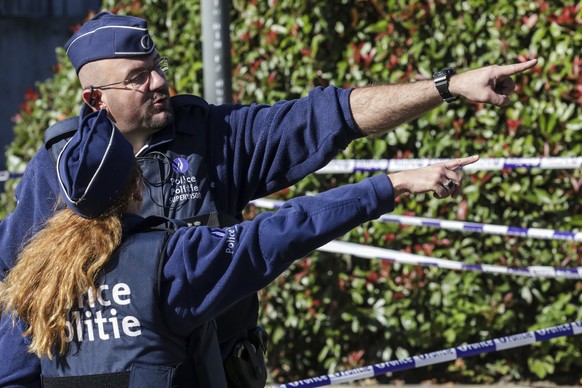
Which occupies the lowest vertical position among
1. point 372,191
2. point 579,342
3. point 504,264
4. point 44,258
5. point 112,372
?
point 579,342

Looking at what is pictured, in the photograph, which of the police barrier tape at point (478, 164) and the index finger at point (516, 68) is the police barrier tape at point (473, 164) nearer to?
the police barrier tape at point (478, 164)

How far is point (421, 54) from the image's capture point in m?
5.56

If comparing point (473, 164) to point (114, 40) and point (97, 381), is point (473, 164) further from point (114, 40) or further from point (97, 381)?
point (97, 381)

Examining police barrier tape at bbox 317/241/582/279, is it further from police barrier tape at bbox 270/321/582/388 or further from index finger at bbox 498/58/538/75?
index finger at bbox 498/58/538/75

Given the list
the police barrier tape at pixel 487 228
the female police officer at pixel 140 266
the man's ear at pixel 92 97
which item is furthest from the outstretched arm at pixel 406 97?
the police barrier tape at pixel 487 228

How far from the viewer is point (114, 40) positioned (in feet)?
11.3

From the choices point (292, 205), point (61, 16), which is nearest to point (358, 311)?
point (292, 205)

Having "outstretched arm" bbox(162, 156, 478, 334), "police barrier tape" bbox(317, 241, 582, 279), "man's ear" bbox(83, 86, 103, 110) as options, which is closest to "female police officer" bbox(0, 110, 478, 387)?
"outstretched arm" bbox(162, 156, 478, 334)

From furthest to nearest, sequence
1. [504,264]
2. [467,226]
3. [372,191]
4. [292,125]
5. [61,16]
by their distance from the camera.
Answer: [61,16], [504,264], [467,226], [292,125], [372,191]

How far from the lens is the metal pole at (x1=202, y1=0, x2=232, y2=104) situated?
477cm

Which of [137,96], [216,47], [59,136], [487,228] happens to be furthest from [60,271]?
[487,228]

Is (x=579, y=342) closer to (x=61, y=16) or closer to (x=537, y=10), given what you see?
(x=537, y=10)

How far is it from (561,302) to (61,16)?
5.99 m

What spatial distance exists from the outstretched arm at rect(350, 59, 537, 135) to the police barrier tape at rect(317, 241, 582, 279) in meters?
1.71
